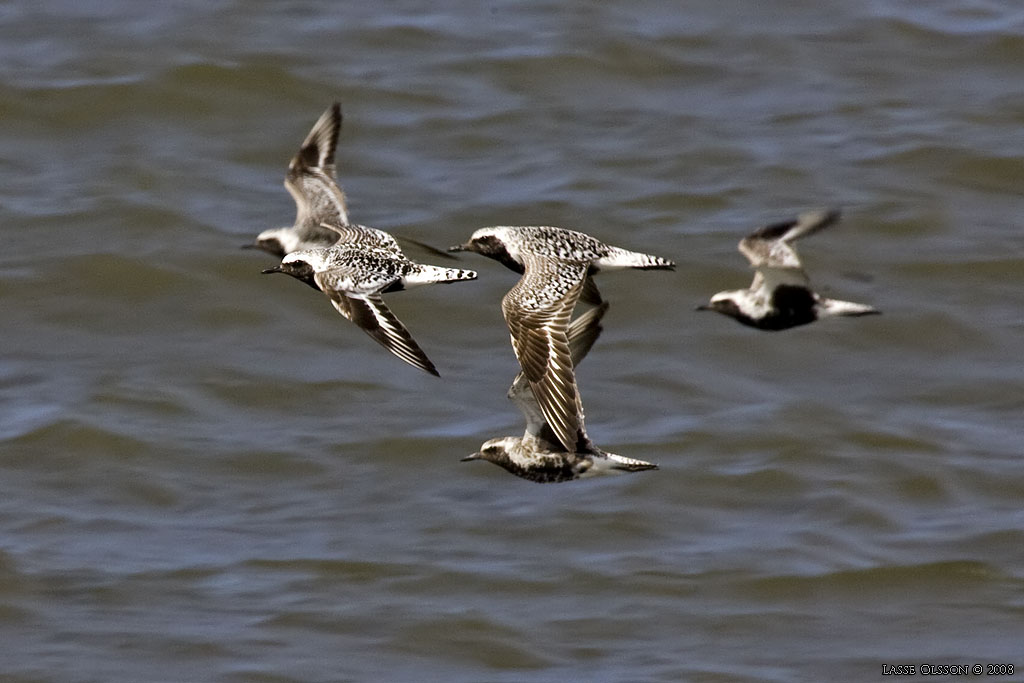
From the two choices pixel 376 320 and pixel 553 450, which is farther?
pixel 553 450

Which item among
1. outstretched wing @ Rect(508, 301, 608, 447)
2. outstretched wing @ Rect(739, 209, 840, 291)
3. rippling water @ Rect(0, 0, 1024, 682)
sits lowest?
rippling water @ Rect(0, 0, 1024, 682)

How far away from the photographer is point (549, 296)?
7.25m

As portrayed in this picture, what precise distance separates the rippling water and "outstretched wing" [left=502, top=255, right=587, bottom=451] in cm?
180

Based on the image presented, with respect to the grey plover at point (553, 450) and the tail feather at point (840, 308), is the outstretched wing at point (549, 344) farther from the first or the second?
the tail feather at point (840, 308)

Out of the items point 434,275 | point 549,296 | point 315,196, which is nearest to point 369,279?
point 434,275

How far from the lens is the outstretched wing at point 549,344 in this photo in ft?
22.7

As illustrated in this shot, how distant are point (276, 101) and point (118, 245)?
270 cm

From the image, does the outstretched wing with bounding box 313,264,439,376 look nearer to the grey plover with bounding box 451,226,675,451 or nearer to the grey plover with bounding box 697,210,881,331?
the grey plover with bounding box 451,226,675,451

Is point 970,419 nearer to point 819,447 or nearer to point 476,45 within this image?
point 819,447

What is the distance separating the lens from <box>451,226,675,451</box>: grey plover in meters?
6.95

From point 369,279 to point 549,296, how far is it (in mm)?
763

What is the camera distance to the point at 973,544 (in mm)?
9430

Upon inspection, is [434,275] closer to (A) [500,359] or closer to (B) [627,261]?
(B) [627,261]

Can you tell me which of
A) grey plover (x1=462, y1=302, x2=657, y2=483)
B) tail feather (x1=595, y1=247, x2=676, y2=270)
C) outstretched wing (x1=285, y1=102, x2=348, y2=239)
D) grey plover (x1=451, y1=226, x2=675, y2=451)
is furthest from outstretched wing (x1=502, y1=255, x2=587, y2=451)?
outstretched wing (x1=285, y1=102, x2=348, y2=239)
